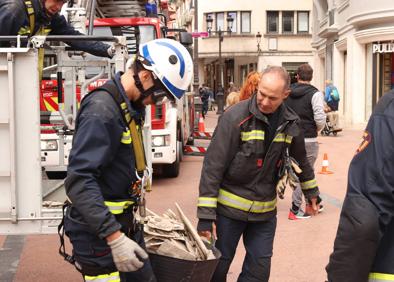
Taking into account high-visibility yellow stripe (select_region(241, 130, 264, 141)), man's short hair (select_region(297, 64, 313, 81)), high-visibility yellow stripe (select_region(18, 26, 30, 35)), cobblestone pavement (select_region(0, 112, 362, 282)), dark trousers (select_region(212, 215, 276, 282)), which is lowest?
cobblestone pavement (select_region(0, 112, 362, 282))

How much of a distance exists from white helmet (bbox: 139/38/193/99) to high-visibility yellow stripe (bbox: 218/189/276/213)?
1172mm

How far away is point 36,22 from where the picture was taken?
15.4 feet

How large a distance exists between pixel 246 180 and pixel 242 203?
158 millimetres

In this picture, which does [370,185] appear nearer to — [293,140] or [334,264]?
[334,264]

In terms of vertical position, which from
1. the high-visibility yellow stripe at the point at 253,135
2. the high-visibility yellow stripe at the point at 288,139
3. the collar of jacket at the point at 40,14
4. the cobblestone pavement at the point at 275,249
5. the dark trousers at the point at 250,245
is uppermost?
the collar of jacket at the point at 40,14

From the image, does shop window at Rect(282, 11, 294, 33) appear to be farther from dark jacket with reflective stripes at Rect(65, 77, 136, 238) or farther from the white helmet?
dark jacket with reflective stripes at Rect(65, 77, 136, 238)

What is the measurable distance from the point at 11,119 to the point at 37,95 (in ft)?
0.72

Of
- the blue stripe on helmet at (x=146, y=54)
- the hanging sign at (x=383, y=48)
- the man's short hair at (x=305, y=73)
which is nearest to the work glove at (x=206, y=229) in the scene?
the blue stripe on helmet at (x=146, y=54)

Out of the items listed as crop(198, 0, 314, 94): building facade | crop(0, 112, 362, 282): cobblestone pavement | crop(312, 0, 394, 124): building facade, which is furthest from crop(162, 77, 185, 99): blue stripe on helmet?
crop(198, 0, 314, 94): building facade

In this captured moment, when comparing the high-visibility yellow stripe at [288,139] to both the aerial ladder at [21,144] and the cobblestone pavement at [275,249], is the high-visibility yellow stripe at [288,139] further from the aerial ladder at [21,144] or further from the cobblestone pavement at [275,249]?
the cobblestone pavement at [275,249]

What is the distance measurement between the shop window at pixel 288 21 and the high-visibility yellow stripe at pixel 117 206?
151 feet

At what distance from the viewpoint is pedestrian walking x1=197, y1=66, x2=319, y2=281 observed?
4039mm

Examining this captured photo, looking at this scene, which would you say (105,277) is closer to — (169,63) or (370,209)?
(169,63)

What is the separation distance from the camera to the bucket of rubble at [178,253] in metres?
3.61
